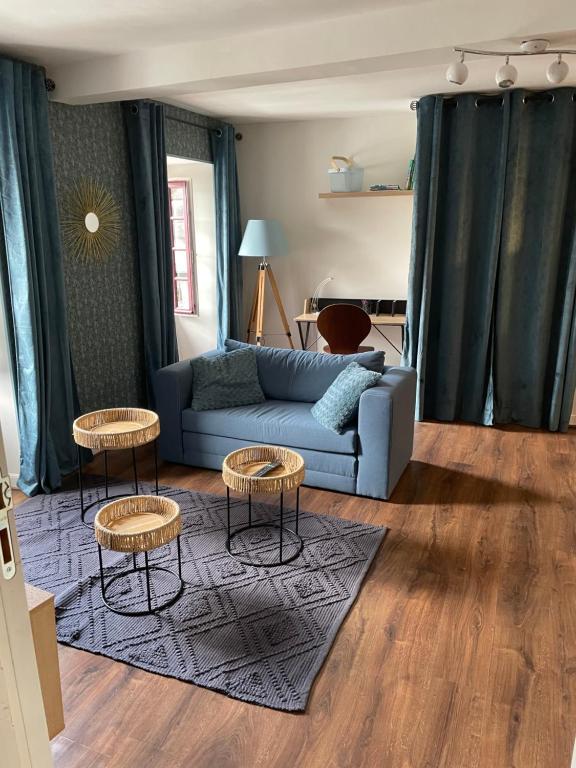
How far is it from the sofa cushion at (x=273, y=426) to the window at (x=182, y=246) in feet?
7.83

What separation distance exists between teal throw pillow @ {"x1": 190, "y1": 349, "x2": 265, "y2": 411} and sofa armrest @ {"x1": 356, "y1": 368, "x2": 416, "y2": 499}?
863 mm

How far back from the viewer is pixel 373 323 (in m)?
4.88

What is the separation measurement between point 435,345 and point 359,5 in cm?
277

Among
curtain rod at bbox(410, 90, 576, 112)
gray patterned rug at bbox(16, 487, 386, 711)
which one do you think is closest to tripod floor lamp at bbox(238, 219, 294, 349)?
curtain rod at bbox(410, 90, 576, 112)

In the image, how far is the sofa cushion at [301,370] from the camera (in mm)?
3764

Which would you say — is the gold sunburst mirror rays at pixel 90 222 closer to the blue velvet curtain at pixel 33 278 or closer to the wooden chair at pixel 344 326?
the blue velvet curtain at pixel 33 278

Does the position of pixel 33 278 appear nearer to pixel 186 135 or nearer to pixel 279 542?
pixel 279 542

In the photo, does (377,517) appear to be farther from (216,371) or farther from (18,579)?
(18,579)

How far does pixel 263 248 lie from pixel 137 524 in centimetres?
345

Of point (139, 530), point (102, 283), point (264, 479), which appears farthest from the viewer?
point (102, 283)

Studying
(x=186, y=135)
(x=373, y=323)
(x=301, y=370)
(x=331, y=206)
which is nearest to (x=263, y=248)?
(x=331, y=206)

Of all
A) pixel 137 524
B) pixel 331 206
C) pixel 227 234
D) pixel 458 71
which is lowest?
pixel 137 524

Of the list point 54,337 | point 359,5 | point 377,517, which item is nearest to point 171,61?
point 359,5

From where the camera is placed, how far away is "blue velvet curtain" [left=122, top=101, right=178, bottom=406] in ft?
13.7
